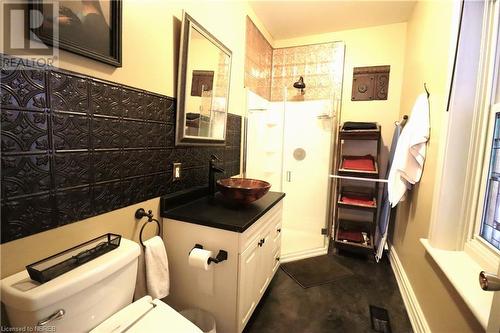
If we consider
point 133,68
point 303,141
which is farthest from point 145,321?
point 303,141

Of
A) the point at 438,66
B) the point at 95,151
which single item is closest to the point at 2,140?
the point at 95,151

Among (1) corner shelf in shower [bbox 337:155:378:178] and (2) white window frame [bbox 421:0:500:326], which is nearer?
(2) white window frame [bbox 421:0:500:326]

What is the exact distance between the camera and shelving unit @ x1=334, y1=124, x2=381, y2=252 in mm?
2572

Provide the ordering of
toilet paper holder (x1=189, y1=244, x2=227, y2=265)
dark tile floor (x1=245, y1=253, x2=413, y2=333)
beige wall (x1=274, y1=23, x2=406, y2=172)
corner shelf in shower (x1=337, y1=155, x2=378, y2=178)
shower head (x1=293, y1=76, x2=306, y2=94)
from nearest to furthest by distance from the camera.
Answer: toilet paper holder (x1=189, y1=244, x2=227, y2=265), dark tile floor (x1=245, y1=253, x2=413, y2=333), corner shelf in shower (x1=337, y1=155, x2=378, y2=178), beige wall (x1=274, y1=23, x2=406, y2=172), shower head (x1=293, y1=76, x2=306, y2=94)

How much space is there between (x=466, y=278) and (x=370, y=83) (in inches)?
93.2

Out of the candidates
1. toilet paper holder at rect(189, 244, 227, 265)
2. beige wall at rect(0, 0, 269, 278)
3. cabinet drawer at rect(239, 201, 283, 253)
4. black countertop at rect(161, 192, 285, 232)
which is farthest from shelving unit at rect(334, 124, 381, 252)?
beige wall at rect(0, 0, 269, 278)

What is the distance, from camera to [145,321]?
96 cm

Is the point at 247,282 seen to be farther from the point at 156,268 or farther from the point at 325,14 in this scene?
the point at 325,14

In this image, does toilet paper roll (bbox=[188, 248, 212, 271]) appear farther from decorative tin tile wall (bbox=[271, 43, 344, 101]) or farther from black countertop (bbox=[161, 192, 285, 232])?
decorative tin tile wall (bbox=[271, 43, 344, 101])

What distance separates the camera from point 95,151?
1.00 m

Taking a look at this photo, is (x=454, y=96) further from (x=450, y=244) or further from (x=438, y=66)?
(x=450, y=244)

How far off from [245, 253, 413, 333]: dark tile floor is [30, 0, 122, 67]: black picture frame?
1779mm

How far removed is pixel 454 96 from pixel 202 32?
5.28 feet

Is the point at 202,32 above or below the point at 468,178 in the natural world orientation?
above
